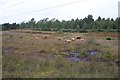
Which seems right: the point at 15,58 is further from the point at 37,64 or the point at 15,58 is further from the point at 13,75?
the point at 13,75

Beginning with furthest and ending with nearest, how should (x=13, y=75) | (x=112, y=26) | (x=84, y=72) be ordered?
(x=112, y=26), (x=84, y=72), (x=13, y=75)

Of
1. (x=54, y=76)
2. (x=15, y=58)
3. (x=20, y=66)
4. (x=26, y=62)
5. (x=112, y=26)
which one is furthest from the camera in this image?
(x=112, y=26)

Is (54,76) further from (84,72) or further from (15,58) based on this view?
(15,58)

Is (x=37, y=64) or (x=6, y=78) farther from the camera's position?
(x=37, y=64)

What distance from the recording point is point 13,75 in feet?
32.8

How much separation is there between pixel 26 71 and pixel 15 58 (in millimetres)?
3045

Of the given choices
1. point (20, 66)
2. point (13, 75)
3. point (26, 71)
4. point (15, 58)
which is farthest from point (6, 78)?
point (15, 58)

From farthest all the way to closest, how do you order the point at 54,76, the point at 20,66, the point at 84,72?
the point at 20,66, the point at 84,72, the point at 54,76

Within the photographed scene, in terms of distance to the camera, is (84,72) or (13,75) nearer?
(13,75)

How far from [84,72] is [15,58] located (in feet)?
14.5

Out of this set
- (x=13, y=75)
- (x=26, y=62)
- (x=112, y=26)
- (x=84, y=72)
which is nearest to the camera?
(x=13, y=75)

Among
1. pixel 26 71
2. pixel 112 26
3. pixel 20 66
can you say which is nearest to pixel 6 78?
pixel 26 71

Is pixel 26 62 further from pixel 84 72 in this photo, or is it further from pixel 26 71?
pixel 84 72

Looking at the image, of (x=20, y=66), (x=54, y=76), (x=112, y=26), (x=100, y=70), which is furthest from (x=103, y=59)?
(x=112, y=26)
